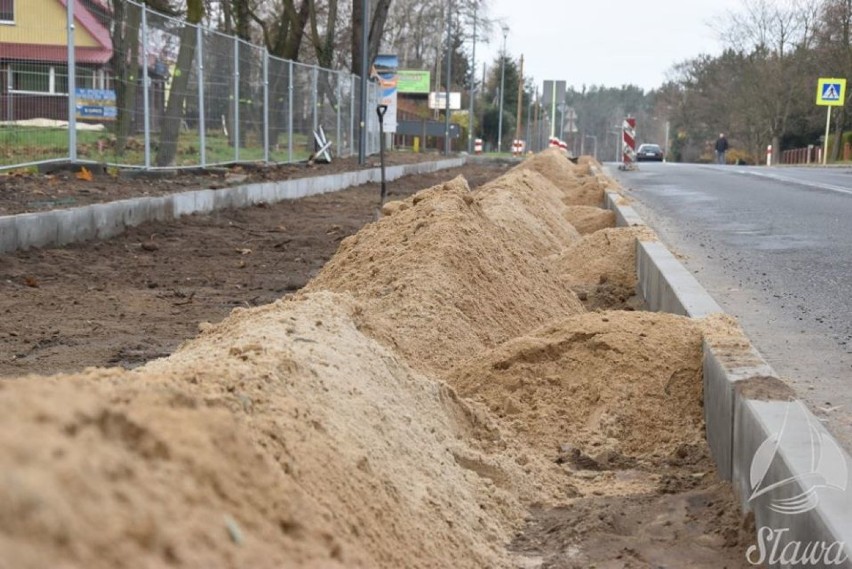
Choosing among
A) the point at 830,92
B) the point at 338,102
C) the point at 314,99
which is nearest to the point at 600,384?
the point at 314,99

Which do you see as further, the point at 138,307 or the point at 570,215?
the point at 570,215

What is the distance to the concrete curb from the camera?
31.0 ft

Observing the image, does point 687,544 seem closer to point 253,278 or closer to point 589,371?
point 589,371

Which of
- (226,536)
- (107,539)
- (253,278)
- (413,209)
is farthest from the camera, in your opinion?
(253,278)

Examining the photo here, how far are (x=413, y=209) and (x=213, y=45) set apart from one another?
1467 centimetres

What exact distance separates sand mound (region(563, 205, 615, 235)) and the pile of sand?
9.09 ft

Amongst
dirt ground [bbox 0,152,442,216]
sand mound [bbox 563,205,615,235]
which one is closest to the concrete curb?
dirt ground [bbox 0,152,442,216]

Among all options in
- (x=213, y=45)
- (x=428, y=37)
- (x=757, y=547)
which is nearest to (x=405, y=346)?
(x=757, y=547)

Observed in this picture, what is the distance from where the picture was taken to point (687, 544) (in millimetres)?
3436

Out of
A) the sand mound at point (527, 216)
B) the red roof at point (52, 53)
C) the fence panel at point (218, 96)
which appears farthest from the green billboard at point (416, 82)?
the sand mound at point (527, 216)

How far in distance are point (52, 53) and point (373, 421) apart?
12.1 meters

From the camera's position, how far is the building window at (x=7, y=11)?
1385cm

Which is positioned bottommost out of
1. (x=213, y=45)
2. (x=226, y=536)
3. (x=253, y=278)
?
(x=253, y=278)

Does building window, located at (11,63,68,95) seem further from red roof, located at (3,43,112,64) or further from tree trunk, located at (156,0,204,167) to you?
tree trunk, located at (156,0,204,167)
